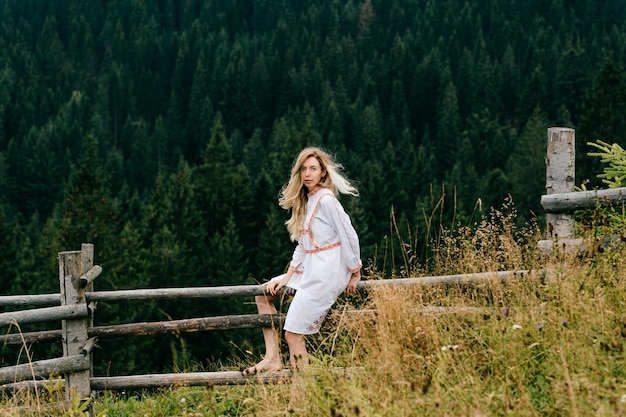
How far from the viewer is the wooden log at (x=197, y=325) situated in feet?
18.0

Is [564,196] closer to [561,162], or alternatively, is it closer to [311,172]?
[561,162]

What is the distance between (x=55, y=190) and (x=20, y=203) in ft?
14.3

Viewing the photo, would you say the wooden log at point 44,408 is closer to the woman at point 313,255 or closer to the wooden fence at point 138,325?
the wooden fence at point 138,325

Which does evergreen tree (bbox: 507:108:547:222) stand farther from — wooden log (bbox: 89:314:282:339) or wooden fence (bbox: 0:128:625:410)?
wooden log (bbox: 89:314:282:339)

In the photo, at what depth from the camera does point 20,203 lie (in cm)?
9025

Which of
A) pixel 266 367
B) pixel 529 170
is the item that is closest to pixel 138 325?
pixel 266 367

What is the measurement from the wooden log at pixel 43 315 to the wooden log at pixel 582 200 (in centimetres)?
336

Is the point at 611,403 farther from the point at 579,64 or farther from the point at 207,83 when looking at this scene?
the point at 207,83

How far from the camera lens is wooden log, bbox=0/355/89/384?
541 centimetres

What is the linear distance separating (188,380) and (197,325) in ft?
1.29

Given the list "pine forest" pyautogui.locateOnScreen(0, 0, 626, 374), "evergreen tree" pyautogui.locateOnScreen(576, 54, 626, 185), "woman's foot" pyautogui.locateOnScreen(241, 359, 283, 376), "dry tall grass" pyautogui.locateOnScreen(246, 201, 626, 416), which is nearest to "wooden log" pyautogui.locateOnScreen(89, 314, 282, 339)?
"woman's foot" pyautogui.locateOnScreen(241, 359, 283, 376)

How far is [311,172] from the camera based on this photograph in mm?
5355

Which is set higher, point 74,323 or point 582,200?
point 582,200

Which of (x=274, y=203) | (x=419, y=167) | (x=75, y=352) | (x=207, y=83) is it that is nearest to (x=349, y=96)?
(x=207, y=83)
